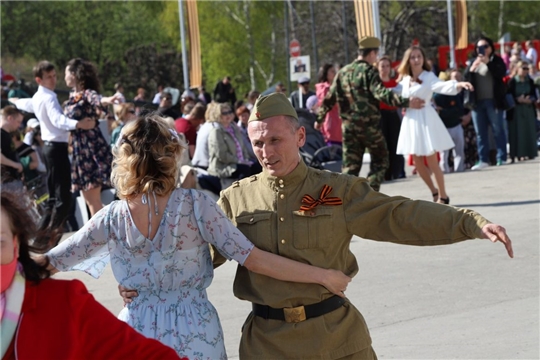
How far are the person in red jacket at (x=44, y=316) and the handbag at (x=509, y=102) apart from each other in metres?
14.0

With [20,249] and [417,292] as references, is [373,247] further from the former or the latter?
[20,249]

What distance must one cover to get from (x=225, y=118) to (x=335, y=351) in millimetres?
9354

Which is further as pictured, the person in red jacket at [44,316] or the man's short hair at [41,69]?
the man's short hair at [41,69]

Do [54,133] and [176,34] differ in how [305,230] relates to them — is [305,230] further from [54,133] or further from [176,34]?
[176,34]

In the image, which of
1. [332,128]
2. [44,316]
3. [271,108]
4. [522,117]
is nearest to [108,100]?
[271,108]

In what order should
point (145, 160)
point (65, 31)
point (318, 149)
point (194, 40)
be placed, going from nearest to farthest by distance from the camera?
1. point (145, 160)
2. point (318, 149)
3. point (194, 40)
4. point (65, 31)

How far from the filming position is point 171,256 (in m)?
3.72

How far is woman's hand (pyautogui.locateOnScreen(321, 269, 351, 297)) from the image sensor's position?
12.5 ft

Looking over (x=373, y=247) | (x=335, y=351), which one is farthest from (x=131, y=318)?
(x=373, y=247)

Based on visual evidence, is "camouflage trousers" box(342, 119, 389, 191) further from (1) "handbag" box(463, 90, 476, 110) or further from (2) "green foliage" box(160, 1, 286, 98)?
(2) "green foliage" box(160, 1, 286, 98)

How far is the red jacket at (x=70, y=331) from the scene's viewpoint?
2.34 m

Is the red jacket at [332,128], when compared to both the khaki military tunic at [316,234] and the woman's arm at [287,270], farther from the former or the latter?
the woman's arm at [287,270]

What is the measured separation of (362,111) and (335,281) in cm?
741

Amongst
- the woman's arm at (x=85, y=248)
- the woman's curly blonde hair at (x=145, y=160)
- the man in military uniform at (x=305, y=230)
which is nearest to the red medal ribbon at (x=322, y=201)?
the man in military uniform at (x=305, y=230)
